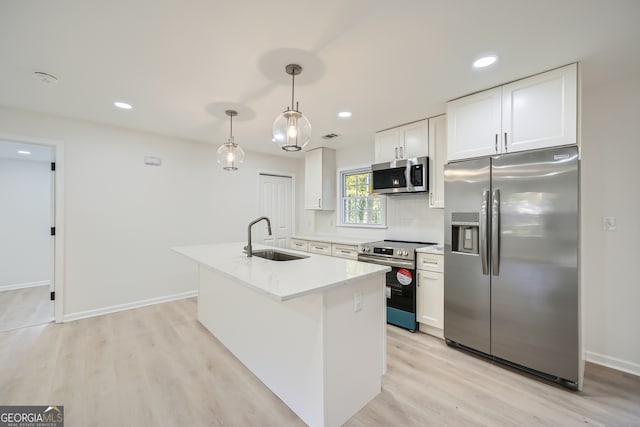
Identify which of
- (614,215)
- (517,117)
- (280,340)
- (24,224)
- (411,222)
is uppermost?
(517,117)

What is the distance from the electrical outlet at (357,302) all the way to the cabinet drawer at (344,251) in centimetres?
184

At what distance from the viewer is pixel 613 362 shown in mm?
2283

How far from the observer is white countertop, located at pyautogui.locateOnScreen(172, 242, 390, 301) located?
1.42 m

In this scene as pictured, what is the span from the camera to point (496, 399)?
6.22 feet

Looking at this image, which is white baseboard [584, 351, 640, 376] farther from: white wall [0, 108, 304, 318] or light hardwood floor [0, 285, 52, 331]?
light hardwood floor [0, 285, 52, 331]

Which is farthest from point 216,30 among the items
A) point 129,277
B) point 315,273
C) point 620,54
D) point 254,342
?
point 129,277

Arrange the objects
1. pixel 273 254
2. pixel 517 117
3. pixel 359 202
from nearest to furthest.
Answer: pixel 517 117
pixel 273 254
pixel 359 202

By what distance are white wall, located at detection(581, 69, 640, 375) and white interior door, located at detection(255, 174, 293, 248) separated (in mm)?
4322

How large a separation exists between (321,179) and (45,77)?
339cm

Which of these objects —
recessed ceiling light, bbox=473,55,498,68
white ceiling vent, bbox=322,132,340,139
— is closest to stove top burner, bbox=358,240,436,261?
white ceiling vent, bbox=322,132,340,139

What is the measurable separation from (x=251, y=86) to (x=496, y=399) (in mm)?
3165

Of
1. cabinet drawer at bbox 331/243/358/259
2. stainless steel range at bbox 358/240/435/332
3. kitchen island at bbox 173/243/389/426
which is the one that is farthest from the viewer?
cabinet drawer at bbox 331/243/358/259

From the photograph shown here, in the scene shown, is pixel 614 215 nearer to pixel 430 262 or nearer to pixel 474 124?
pixel 474 124

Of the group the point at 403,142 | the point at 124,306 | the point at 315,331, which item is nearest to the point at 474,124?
the point at 403,142
